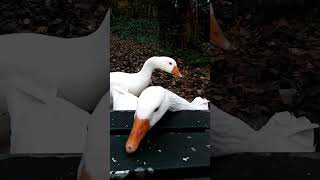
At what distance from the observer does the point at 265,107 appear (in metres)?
1.03

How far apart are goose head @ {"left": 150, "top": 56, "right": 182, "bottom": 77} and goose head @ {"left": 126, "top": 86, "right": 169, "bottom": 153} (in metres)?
0.06

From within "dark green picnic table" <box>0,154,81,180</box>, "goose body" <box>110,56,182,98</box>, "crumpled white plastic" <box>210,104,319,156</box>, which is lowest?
"dark green picnic table" <box>0,154,81,180</box>

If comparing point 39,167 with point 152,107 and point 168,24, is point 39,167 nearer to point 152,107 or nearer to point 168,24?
point 152,107

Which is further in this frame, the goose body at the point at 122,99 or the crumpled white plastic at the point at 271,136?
the goose body at the point at 122,99

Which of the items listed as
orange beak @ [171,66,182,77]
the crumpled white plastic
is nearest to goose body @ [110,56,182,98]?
orange beak @ [171,66,182,77]

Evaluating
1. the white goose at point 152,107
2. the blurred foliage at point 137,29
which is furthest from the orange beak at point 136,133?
the blurred foliage at point 137,29

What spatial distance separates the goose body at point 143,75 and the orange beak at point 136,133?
0.18 metres

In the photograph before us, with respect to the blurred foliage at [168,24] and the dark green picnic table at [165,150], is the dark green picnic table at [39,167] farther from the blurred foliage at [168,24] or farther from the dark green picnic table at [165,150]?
the blurred foliage at [168,24]

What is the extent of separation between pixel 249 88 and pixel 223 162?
0.62 feet

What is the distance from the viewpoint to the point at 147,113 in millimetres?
1056

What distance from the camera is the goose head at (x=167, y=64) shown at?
3.80 ft

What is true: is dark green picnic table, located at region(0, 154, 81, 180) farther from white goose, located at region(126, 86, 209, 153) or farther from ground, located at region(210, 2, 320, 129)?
ground, located at region(210, 2, 320, 129)

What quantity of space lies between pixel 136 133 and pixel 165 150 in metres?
0.09

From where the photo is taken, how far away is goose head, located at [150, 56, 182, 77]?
116 cm
